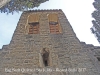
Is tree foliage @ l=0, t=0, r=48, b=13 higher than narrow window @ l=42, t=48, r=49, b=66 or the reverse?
higher

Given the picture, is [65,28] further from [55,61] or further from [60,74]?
[60,74]

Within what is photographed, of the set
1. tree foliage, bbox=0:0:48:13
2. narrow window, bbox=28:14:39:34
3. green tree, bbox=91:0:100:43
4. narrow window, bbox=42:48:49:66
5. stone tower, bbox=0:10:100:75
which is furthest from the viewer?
green tree, bbox=91:0:100:43

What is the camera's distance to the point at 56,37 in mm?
9375

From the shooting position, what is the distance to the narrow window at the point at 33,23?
33.5 feet

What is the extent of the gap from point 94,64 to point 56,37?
7.22 ft

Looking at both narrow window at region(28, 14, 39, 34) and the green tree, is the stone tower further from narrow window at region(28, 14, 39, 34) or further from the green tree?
the green tree

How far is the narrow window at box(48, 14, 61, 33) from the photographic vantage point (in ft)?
33.6

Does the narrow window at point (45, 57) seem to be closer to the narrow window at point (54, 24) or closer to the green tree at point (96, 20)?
the narrow window at point (54, 24)

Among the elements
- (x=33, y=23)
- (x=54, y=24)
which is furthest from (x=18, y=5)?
(x=54, y=24)

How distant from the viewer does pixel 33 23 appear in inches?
435

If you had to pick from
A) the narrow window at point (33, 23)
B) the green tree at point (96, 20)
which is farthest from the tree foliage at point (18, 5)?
the green tree at point (96, 20)

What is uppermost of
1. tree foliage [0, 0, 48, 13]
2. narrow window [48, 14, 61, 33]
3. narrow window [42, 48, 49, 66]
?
tree foliage [0, 0, 48, 13]

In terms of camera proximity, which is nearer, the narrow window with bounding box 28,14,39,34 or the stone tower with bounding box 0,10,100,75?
the stone tower with bounding box 0,10,100,75

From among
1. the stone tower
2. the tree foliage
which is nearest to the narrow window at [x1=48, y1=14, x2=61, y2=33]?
the stone tower
